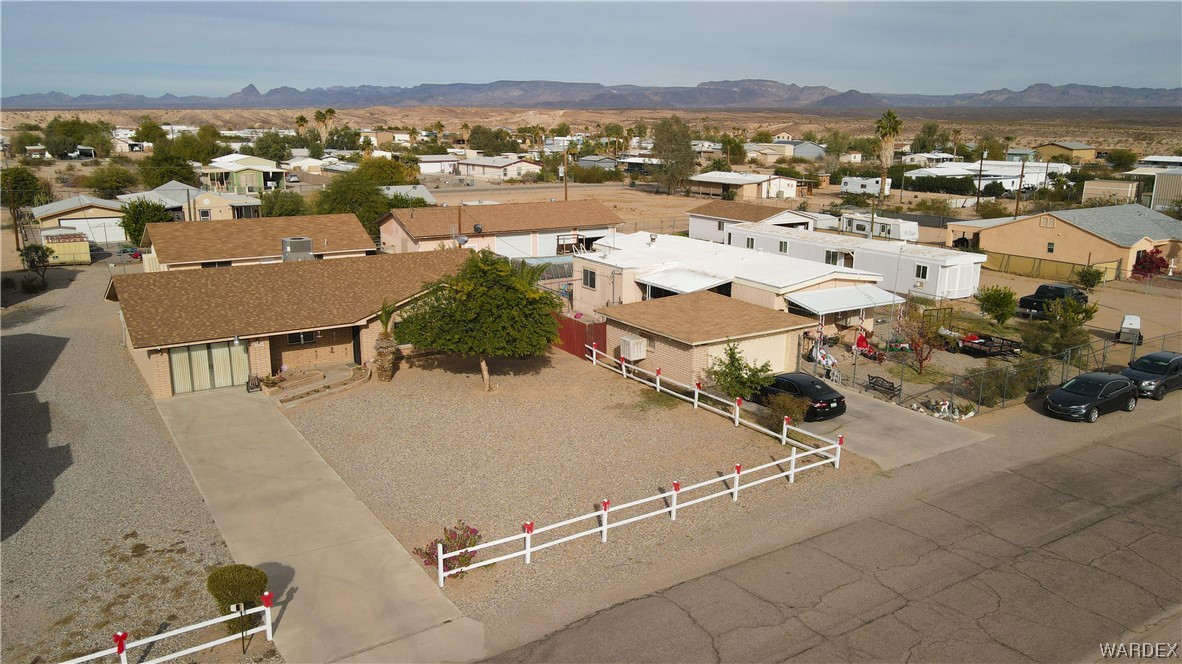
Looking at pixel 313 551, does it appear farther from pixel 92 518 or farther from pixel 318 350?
pixel 318 350

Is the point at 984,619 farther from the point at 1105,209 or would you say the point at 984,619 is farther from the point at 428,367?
the point at 1105,209

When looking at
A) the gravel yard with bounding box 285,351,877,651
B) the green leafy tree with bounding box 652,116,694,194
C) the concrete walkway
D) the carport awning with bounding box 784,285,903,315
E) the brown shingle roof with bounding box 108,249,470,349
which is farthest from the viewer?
the green leafy tree with bounding box 652,116,694,194

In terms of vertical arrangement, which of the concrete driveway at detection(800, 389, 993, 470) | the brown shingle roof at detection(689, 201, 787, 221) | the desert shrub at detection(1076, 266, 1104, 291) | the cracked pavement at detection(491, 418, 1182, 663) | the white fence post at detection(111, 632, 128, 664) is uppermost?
the brown shingle roof at detection(689, 201, 787, 221)

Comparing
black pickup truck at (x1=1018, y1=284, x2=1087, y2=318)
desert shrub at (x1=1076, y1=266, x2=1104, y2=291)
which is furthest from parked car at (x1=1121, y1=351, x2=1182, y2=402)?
desert shrub at (x1=1076, y1=266, x2=1104, y2=291)

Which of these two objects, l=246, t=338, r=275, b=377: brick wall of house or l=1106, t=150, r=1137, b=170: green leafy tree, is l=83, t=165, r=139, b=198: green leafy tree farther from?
l=1106, t=150, r=1137, b=170: green leafy tree

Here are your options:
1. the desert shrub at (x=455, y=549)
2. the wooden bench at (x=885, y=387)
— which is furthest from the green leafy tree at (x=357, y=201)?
the desert shrub at (x=455, y=549)

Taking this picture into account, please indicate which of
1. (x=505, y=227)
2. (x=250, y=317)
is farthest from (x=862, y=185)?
(x=250, y=317)

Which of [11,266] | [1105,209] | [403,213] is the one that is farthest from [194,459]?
[1105,209]
